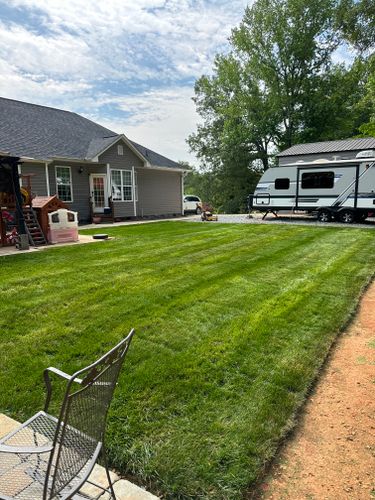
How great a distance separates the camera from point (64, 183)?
15.6m

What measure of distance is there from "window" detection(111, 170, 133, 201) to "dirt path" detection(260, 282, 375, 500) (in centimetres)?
1556

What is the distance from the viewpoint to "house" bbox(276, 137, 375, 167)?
18.6 m

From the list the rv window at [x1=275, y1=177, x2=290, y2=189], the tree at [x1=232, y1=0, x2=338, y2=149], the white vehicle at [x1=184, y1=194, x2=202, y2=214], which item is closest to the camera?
the rv window at [x1=275, y1=177, x2=290, y2=189]

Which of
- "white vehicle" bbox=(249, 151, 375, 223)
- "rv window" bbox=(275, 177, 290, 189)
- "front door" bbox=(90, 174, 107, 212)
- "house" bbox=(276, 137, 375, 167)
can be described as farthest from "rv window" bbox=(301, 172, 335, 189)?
"front door" bbox=(90, 174, 107, 212)

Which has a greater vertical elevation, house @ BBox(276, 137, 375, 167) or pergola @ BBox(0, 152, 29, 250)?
house @ BBox(276, 137, 375, 167)

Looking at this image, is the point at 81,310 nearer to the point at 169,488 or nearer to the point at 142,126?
the point at 169,488

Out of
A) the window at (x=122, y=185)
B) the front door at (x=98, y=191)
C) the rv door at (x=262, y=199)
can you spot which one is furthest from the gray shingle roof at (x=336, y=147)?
the front door at (x=98, y=191)

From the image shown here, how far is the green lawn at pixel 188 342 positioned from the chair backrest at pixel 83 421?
2.03 feet

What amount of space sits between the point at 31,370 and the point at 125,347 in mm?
1881

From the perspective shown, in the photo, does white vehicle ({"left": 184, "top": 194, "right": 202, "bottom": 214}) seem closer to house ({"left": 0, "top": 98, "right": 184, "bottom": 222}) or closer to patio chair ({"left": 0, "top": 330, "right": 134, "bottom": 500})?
house ({"left": 0, "top": 98, "right": 184, "bottom": 222})

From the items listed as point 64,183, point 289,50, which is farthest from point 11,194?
point 289,50

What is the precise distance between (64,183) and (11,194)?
5559 mm

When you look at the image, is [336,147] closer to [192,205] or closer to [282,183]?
[282,183]

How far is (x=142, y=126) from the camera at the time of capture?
31.2 m
